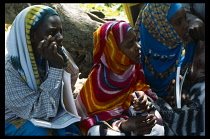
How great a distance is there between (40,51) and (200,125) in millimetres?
1926

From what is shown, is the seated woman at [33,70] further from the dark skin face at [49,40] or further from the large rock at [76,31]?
the large rock at [76,31]

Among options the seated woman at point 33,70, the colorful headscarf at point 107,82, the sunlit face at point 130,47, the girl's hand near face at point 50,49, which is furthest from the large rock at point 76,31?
the girl's hand near face at point 50,49

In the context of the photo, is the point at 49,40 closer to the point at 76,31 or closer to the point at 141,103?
the point at 141,103

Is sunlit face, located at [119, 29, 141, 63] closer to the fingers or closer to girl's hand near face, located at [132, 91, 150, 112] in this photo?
girl's hand near face, located at [132, 91, 150, 112]

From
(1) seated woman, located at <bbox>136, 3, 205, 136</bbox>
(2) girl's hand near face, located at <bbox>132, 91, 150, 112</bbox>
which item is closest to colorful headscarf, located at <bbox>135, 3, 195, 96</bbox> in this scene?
(1) seated woman, located at <bbox>136, 3, 205, 136</bbox>

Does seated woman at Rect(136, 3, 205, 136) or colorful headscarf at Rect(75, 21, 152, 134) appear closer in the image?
colorful headscarf at Rect(75, 21, 152, 134)

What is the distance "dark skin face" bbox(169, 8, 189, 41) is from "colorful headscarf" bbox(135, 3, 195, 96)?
9cm

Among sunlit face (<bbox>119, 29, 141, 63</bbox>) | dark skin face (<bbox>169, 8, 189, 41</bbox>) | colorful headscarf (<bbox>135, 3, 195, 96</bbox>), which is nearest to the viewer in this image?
sunlit face (<bbox>119, 29, 141, 63</bbox>)

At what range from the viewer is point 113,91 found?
344 cm

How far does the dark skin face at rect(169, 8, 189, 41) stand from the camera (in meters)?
3.49

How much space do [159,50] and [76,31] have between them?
1.58 meters

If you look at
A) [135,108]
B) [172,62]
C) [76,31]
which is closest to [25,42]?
[135,108]

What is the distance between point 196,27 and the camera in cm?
369
